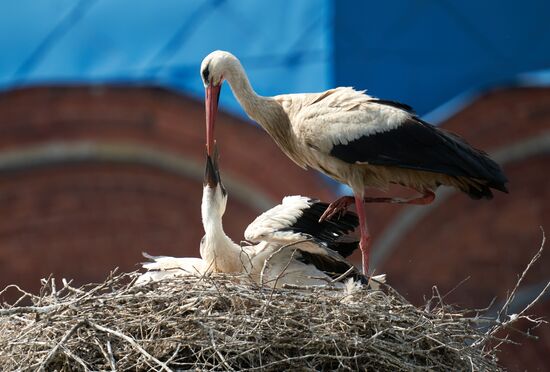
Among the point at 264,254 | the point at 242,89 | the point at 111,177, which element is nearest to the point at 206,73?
the point at 242,89

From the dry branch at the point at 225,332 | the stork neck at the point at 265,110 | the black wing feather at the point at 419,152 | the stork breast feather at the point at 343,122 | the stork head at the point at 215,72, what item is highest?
the stork head at the point at 215,72

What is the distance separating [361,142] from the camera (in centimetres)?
1084

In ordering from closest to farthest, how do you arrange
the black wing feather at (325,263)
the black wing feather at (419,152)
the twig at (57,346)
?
the twig at (57,346) < the black wing feather at (325,263) < the black wing feather at (419,152)

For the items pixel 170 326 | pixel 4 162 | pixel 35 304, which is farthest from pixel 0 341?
pixel 4 162

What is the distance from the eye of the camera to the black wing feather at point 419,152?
35.0 feet

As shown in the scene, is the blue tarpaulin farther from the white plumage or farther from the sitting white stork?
the white plumage

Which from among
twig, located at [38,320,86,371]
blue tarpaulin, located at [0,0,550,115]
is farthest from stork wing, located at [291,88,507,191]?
blue tarpaulin, located at [0,0,550,115]

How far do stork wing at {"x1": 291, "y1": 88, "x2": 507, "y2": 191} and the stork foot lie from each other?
0.82 feet

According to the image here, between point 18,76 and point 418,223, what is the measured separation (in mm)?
3465

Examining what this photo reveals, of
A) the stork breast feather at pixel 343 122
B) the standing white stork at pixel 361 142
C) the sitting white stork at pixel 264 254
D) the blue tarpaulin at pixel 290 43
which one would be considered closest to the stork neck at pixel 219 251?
the sitting white stork at pixel 264 254

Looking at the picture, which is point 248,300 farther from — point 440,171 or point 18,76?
point 18,76

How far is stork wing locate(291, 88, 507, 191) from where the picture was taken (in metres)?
10.7

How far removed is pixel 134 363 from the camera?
8922mm

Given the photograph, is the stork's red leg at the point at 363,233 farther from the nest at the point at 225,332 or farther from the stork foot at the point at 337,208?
the nest at the point at 225,332
